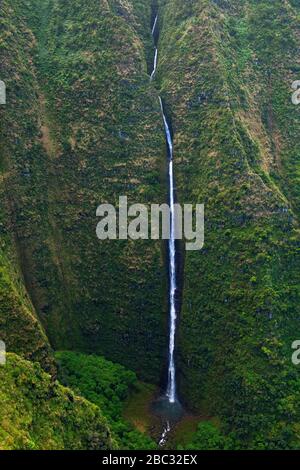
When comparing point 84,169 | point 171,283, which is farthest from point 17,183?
point 171,283

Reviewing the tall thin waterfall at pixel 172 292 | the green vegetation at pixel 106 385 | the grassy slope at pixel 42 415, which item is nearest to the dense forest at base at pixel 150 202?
the green vegetation at pixel 106 385

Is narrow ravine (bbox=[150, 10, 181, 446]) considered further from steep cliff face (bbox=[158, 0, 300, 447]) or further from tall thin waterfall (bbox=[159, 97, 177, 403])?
steep cliff face (bbox=[158, 0, 300, 447])

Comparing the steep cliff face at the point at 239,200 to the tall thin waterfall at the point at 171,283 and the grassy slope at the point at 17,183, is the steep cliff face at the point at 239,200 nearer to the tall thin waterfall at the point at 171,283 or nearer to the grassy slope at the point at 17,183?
the tall thin waterfall at the point at 171,283

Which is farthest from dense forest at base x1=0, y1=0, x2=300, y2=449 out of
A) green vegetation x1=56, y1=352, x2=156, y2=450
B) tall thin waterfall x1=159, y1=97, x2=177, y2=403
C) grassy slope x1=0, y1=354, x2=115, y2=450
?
tall thin waterfall x1=159, y1=97, x2=177, y2=403

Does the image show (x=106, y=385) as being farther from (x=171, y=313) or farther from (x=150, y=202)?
(x=150, y=202)

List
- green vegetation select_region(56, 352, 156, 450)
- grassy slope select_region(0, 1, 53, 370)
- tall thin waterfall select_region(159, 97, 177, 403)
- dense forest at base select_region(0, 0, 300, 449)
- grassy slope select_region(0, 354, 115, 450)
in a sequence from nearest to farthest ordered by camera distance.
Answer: grassy slope select_region(0, 354, 115, 450) → grassy slope select_region(0, 1, 53, 370) → green vegetation select_region(56, 352, 156, 450) → dense forest at base select_region(0, 0, 300, 449) → tall thin waterfall select_region(159, 97, 177, 403)
